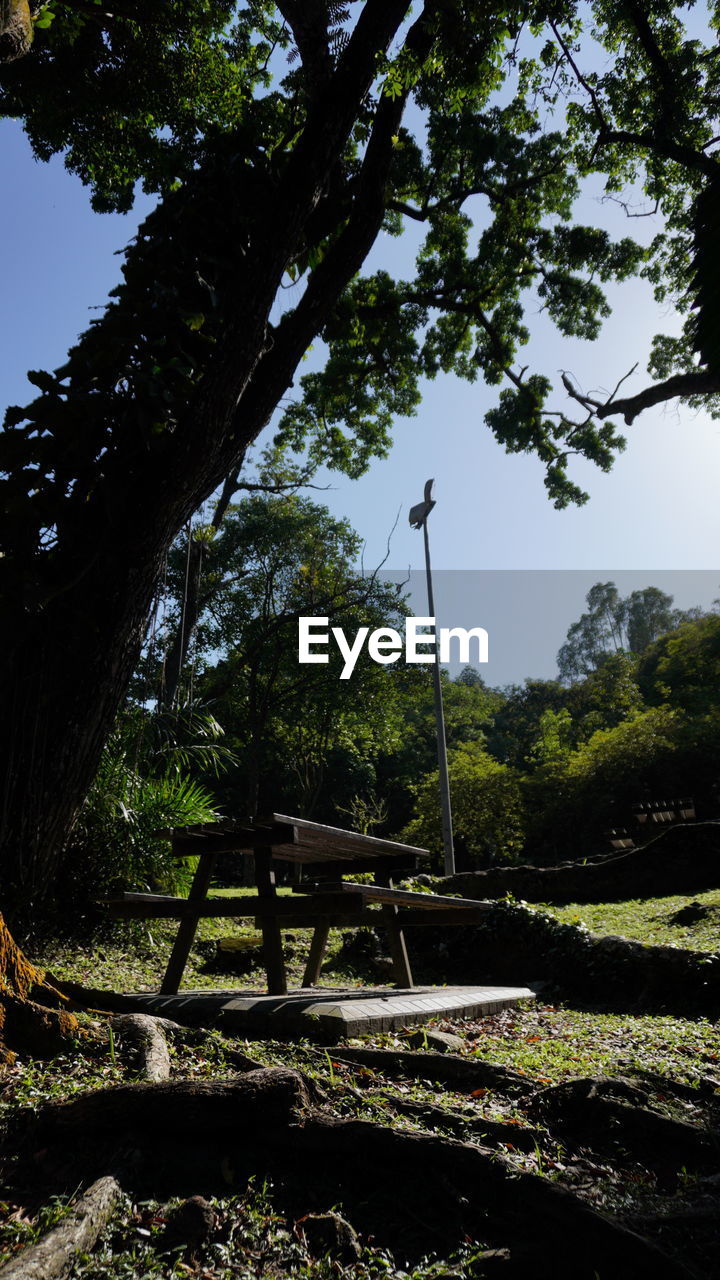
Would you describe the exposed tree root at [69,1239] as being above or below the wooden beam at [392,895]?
below

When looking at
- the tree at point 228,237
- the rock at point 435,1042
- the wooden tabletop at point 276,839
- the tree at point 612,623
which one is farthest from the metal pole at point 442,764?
the tree at point 612,623

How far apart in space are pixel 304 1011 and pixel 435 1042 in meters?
0.67

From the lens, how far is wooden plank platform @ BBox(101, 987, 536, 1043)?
371 cm

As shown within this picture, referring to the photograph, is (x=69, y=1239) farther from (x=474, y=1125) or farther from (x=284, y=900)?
(x=284, y=900)

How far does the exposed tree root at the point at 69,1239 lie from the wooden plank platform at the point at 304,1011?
1718mm

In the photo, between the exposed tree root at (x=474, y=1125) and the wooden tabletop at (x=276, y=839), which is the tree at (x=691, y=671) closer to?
the wooden tabletop at (x=276, y=839)

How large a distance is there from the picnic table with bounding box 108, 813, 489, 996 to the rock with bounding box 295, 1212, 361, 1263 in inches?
72.5

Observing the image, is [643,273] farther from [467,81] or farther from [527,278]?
[467,81]

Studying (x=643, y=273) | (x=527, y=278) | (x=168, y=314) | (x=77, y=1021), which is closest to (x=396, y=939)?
(x=77, y=1021)

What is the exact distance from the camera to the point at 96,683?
3479 mm

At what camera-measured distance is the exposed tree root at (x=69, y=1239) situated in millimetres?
1669

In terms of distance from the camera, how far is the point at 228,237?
4938 millimetres

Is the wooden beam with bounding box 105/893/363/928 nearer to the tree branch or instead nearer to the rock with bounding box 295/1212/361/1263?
the rock with bounding box 295/1212/361/1263

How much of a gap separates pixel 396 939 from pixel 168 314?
4.44 meters
